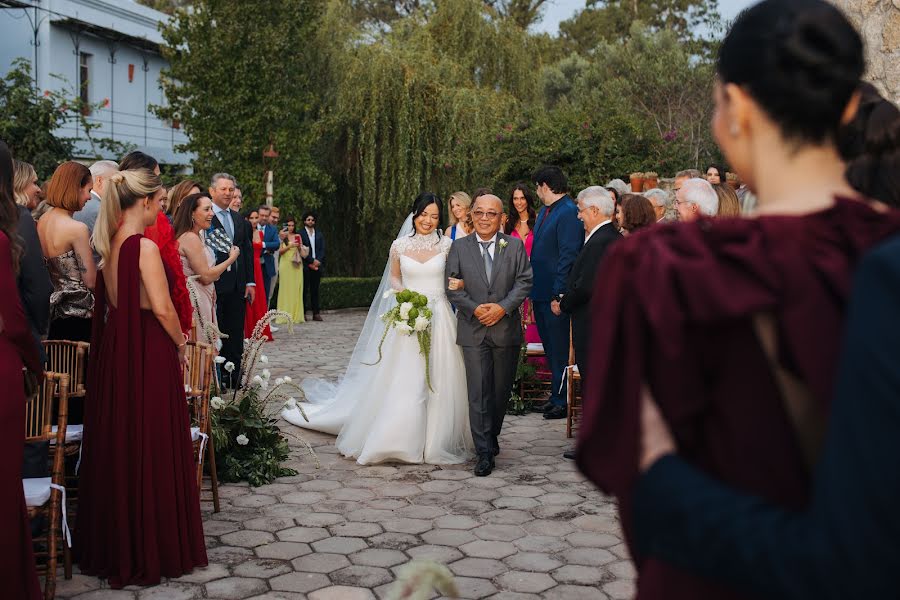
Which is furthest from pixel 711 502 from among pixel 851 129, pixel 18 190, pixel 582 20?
pixel 582 20

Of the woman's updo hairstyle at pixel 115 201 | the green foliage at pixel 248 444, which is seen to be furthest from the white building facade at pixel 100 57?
the woman's updo hairstyle at pixel 115 201

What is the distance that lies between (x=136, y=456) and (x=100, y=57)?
83.1ft

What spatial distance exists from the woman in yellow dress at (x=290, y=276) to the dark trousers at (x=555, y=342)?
871 cm

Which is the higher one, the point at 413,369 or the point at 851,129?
the point at 851,129

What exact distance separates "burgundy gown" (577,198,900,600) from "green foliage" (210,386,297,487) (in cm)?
566

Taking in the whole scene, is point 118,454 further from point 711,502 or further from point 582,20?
point 582,20

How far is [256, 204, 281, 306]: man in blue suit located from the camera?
15.3 meters

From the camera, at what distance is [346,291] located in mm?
21047

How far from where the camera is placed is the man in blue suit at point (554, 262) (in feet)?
29.2

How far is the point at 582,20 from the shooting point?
4047 centimetres

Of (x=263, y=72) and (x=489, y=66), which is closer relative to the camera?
(x=263, y=72)

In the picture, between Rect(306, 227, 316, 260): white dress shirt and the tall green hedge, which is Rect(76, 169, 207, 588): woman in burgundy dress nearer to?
Rect(306, 227, 316, 260): white dress shirt

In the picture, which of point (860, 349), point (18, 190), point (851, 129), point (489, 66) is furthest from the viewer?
point (489, 66)

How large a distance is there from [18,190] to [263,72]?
15705 millimetres
